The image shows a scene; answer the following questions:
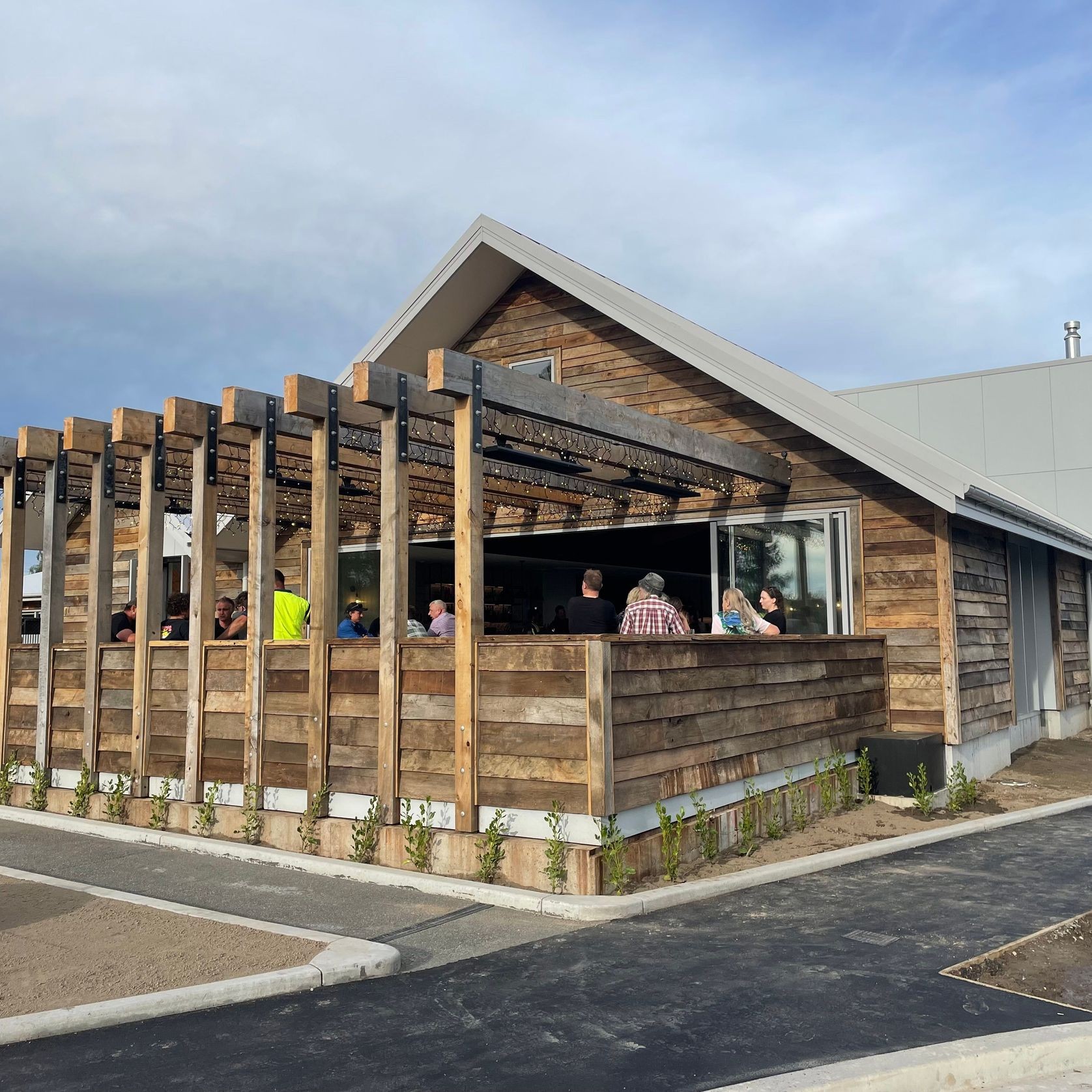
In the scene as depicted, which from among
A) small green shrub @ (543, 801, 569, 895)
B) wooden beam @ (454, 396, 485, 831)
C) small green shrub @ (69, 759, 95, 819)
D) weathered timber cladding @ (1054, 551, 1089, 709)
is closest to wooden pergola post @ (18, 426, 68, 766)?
small green shrub @ (69, 759, 95, 819)

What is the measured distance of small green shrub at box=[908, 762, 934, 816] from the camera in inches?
366

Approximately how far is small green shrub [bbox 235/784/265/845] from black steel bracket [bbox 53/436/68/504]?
3.49 metres

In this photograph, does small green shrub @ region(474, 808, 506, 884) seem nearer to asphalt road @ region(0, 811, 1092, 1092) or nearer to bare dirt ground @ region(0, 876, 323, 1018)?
asphalt road @ region(0, 811, 1092, 1092)

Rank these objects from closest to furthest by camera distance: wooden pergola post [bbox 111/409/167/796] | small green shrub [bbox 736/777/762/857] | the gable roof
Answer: small green shrub [bbox 736/777/762/857]
wooden pergola post [bbox 111/409/167/796]
the gable roof

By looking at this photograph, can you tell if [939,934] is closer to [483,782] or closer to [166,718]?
[483,782]

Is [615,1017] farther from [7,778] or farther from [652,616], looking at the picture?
[7,778]

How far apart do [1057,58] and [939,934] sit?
382 inches

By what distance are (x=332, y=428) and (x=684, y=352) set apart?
4607 millimetres

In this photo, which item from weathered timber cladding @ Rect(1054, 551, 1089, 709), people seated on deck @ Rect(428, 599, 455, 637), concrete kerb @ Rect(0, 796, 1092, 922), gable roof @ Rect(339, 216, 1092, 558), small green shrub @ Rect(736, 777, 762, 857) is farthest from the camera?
weathered timber cladding @ Rect(1054, 551, 1089, 709)

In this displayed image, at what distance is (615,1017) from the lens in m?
Result: 4.32

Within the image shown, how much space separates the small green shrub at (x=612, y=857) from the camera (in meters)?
6.27

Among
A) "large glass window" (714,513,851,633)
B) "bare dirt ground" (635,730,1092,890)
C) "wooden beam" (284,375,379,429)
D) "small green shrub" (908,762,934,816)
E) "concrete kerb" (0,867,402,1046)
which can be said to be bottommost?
"bare dirt ground" (635,730,1092,890)

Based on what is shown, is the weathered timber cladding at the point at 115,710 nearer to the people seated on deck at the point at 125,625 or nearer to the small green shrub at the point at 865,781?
the people seated on deck at the point at 125,625

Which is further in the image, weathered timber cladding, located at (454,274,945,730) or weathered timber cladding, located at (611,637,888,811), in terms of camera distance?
weathered timber cladding, located at (454,274,945,730)
